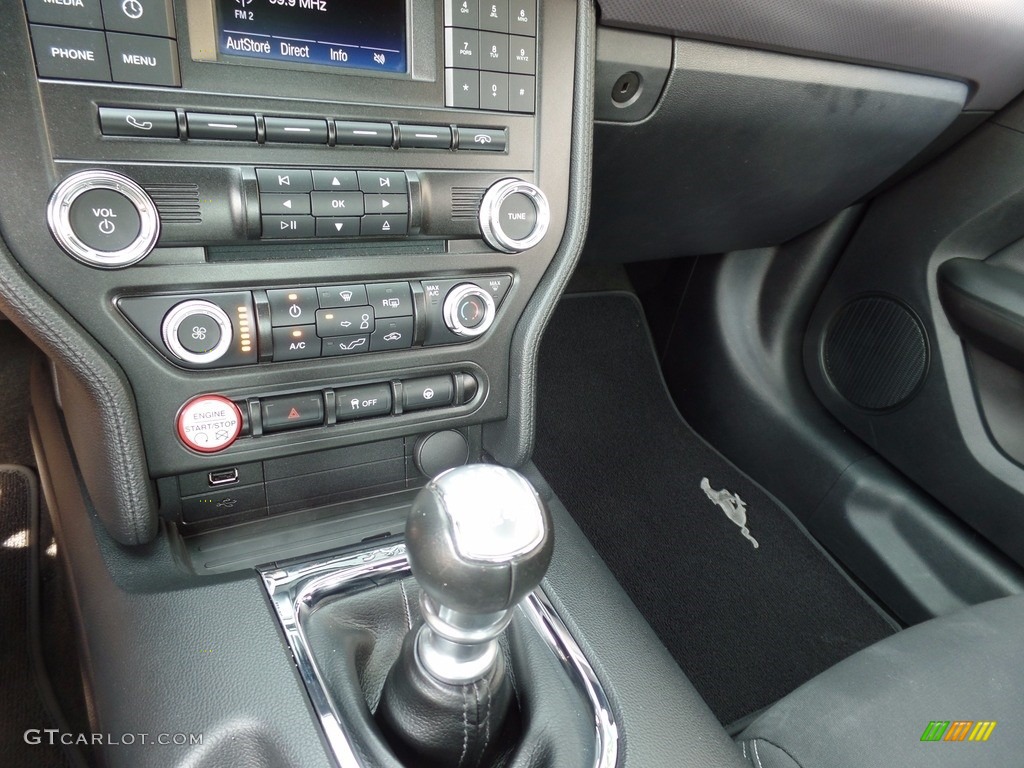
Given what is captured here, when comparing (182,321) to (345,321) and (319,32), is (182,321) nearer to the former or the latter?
(345,321)

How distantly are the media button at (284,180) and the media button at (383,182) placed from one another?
1.7 inches

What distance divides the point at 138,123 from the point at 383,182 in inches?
7.2

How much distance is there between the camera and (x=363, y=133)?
1.94 ft

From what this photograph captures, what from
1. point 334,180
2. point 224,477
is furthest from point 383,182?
point 224,477

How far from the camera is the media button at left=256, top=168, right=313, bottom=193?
564 millimetres

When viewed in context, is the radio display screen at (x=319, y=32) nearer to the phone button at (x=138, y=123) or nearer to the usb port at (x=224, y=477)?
the phone button at (x=138, y=123)

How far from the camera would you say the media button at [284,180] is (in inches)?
22.2

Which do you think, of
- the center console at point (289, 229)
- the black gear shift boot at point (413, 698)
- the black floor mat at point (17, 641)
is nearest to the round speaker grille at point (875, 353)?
the center console at point (289, 229)

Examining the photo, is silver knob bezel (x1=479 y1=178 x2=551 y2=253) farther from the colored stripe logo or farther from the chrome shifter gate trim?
the colored stripe logo

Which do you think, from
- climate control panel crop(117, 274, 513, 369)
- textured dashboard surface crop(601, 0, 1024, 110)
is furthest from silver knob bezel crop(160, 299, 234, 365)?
textured dashboard surface crop(601, 0, 1024, 110)

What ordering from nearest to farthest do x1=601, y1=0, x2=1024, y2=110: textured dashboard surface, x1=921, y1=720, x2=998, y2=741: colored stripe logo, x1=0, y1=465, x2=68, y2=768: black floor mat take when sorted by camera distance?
x1=921, y1=720, x2=998, y2=741: colored stripe logo → x1=601, y1=0, x2=1024, y2=110: textured dashboard surface → x1=0, y1=465, x2=68, y2=768: black floor mat

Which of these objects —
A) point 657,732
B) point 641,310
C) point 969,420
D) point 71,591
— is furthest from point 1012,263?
point 71,591

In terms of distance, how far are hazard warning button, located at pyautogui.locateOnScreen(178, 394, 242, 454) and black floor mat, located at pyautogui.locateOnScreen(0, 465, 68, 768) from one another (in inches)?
26.6

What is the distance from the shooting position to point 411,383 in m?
0.68
